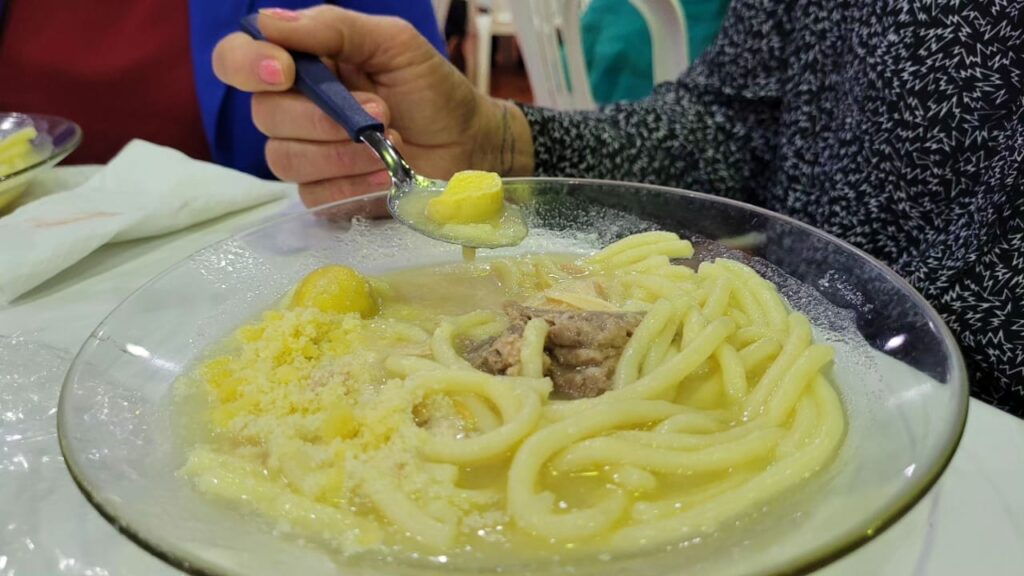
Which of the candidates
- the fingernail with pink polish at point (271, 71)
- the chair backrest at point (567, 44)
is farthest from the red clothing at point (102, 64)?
the chair backrest at point (567, 44)

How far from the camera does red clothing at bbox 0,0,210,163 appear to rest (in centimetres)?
227

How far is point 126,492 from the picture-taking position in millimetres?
664

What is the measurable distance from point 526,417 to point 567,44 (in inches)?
98.2

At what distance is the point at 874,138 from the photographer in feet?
4.88

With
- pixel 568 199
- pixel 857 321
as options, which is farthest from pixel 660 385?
pixel 568 199

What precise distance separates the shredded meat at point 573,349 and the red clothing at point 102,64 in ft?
5.99

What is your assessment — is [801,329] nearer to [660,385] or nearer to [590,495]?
[660,385]

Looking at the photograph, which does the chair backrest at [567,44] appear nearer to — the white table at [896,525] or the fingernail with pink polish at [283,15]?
the fingernail with pink polish at [283,15]

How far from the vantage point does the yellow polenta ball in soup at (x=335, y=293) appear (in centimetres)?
104

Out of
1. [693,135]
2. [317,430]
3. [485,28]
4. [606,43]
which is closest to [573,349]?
[317,430]

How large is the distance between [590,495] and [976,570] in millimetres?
413

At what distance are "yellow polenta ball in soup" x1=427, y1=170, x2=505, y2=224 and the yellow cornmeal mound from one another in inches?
11.1

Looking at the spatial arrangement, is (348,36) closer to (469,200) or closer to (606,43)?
(469,200)

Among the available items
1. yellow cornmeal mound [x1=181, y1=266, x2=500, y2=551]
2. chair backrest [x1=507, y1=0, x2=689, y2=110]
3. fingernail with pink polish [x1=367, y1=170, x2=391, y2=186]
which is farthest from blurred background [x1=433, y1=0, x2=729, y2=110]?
yellow cornmeal mound [x1=181, y1=266, x2=500, y2=551]
